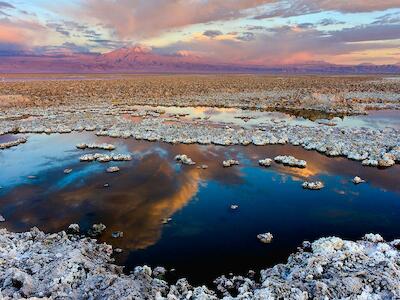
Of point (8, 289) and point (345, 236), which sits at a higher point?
point (8, 289)

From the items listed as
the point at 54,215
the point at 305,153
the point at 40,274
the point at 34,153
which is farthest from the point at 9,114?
the point at 40,274

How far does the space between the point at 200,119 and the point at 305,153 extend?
11.8m

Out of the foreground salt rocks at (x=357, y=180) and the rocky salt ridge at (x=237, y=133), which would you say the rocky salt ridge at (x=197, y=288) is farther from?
the rocky salt ridge at (x=237, y=133)

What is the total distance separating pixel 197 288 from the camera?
782 centimetres

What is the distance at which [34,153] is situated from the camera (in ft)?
64.0

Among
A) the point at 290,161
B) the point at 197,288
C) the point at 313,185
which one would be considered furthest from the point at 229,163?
the point at 197,288

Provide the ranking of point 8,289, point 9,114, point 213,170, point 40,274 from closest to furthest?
point 8,289, point 40,274, point 213,170, point 9,114

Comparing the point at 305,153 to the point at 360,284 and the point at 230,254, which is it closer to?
the point at 230,254

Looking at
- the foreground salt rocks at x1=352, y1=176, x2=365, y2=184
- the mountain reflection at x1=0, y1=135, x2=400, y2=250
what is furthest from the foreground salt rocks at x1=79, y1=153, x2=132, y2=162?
the foreground salt rocks at x1=352, y1=176, x2=365, y2=184

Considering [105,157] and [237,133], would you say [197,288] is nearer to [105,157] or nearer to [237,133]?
[105,157]

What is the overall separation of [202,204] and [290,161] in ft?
19.5

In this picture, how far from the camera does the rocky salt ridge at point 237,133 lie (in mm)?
18453

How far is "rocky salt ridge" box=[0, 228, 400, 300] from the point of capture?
24.0 ft

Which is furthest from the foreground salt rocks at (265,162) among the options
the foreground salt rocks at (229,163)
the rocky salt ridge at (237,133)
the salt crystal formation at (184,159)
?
the rocky salt ridge at (237,133)
